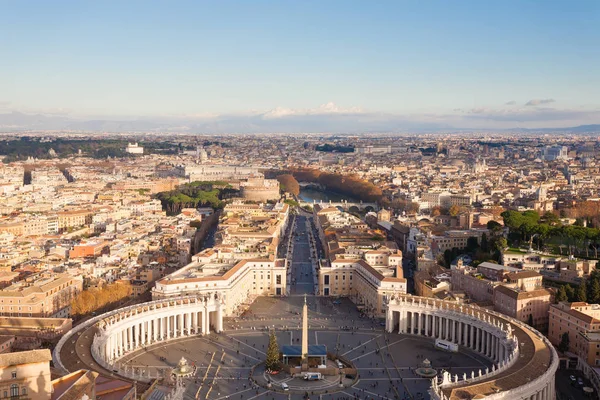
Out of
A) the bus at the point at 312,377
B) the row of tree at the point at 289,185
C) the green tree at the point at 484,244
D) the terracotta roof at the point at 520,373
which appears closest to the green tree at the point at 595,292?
the terracotta roof at the point at 520,373

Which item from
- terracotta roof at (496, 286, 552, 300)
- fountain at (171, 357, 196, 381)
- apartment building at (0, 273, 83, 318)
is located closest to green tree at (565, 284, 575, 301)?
terracotta roof at (496, 286, 552, 300)

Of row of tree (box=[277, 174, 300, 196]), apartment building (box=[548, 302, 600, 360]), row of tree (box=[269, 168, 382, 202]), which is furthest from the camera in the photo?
row of tree (box=[277, 174, 300, 196])

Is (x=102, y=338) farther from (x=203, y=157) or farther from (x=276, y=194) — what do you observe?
(x=203, y=157)

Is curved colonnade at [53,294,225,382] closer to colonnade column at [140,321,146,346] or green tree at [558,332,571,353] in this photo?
colonnade column at [140,321,146,346]

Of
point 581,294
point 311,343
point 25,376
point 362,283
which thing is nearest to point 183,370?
point 311,343

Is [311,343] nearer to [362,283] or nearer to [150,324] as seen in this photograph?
[150,324]

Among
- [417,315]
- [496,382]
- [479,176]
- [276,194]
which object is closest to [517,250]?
[417,315]

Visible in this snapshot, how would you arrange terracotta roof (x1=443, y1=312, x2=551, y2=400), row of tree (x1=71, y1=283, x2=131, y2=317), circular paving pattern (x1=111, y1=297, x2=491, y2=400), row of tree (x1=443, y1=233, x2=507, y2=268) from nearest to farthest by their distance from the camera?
1. terracotta roof (x1=443, y1=312, x2=551, y2=400)
2. circular paving pattern (x1=111, y1=297, x2=491, y2=400)
3. row of tree (x1=71, y1=283, x2=131, y2=317)
4. row of tree (x1=443, y1=233, x2=507, y2=268)
